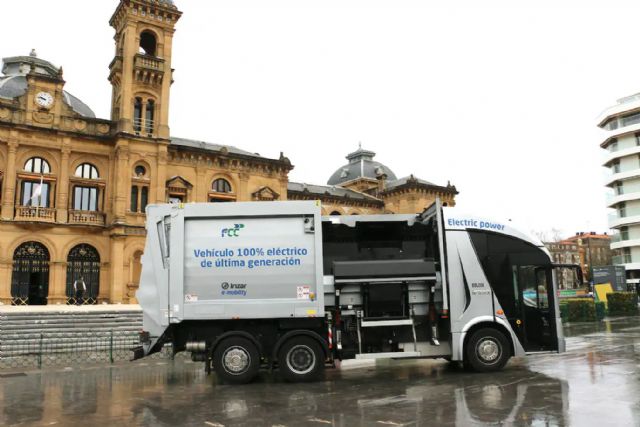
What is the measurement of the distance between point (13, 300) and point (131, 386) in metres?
25.0

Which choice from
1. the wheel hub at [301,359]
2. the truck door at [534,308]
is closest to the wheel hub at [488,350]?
the truck door at [534,308]

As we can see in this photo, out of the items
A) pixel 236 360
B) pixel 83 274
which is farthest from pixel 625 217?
pixel 236 360

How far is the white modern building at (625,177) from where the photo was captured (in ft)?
205

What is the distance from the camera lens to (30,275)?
106ft

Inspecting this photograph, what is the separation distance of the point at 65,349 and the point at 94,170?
64.8 ft

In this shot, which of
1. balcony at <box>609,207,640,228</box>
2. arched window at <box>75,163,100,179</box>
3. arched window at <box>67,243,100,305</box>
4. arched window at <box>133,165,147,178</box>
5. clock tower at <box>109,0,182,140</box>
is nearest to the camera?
arched window at <box>67,243,100,305</box>

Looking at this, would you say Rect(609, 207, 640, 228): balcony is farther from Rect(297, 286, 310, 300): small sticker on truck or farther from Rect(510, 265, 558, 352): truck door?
Rect(297, 286, 310, 300): small sticker on truck

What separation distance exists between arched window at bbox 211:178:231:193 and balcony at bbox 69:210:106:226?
908 centimetres

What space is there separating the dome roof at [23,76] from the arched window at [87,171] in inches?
154

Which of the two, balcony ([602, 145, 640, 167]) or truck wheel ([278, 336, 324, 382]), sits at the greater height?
balcony ([602, 145, 640, 167])

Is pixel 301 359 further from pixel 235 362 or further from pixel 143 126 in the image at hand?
pixel 143 126

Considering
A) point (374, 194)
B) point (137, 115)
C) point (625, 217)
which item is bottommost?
point (625, 217)

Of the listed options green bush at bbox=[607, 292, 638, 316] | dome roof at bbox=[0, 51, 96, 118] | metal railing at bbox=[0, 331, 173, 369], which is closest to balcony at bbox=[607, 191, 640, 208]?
green bush at bbox=[607, 292, 638, 316]

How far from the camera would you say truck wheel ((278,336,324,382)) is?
11148 mm
